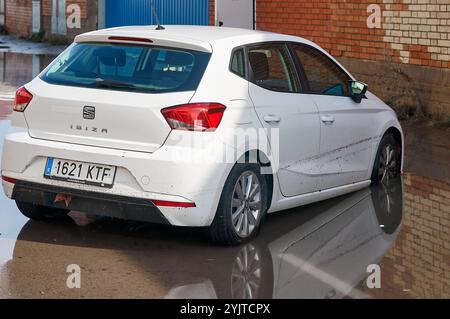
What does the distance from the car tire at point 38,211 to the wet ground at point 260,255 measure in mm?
66

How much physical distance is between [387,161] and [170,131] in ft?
10.8

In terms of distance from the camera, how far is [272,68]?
755 cm

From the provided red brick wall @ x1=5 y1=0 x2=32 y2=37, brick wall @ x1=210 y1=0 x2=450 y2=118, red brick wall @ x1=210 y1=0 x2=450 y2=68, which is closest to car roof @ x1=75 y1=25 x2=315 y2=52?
brick wall @ x1=210 y1=0 x2=450 y2=118

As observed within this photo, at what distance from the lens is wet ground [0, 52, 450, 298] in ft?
19.5

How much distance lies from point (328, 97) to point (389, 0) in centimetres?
599

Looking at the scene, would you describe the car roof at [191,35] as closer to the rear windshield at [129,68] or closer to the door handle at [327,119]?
the rear windshield at [129,68]

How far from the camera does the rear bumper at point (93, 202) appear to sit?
6.61m

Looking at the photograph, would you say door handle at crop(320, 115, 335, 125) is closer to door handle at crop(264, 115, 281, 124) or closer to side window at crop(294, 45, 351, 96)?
side window at crop(294, 45, 351, 96)

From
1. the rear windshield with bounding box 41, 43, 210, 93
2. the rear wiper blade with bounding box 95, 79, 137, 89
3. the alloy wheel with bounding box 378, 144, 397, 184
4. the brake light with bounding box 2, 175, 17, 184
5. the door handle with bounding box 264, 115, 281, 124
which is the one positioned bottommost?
the alloy wheel with bounding box 378, 144, 397, 184

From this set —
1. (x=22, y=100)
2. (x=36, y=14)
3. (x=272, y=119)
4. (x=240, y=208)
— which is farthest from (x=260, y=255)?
(x=36, y=14)

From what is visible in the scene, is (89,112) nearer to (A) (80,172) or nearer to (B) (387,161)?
(A) (80,172)

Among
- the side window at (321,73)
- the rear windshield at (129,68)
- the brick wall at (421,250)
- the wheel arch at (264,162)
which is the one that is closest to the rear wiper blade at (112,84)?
the rear windshield at (129,68)

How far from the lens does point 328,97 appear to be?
810 centimetres
